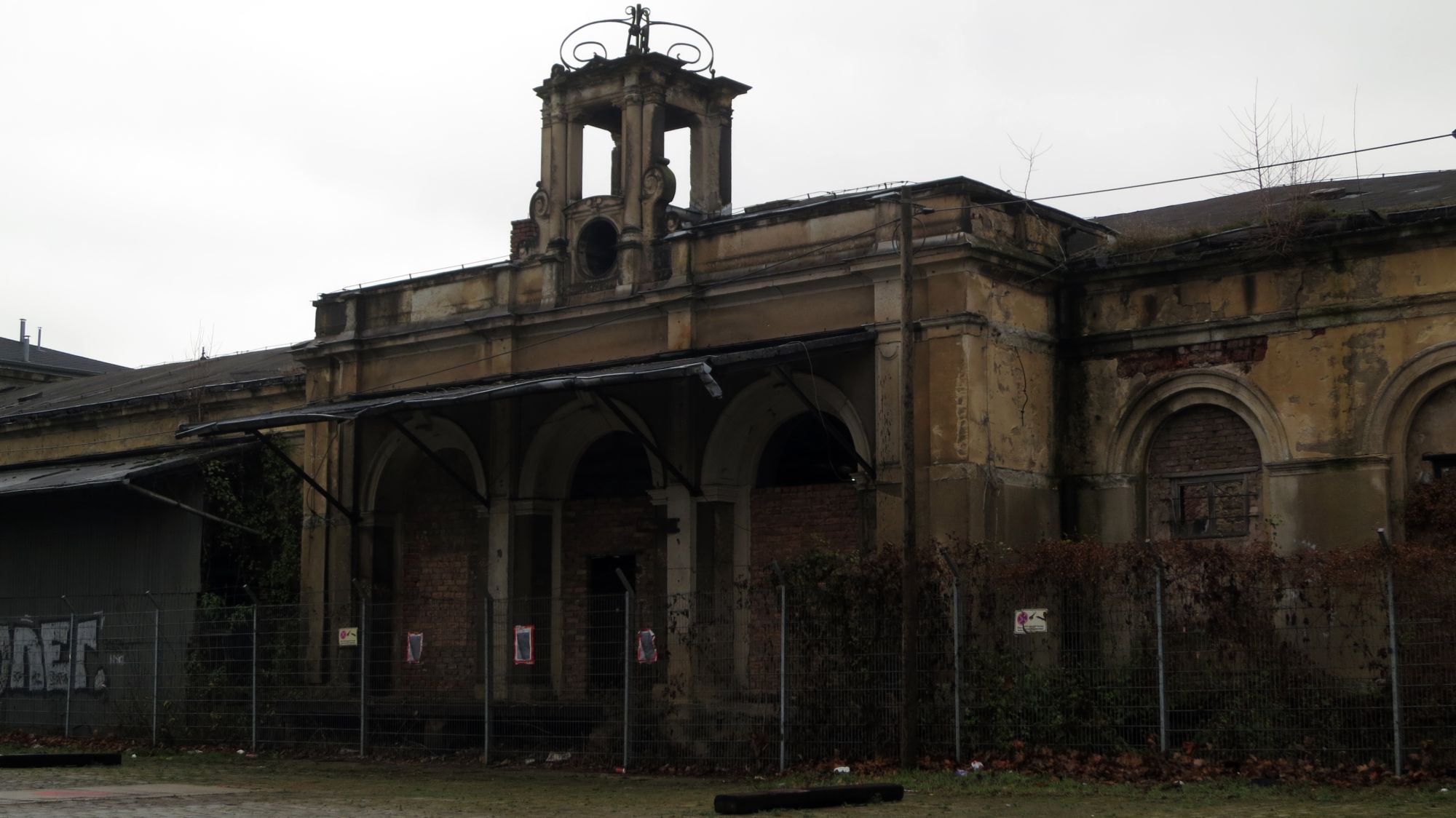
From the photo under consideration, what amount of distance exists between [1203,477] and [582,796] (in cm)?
798

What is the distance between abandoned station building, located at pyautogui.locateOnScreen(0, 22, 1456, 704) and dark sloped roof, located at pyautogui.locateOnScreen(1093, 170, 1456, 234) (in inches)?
4.0

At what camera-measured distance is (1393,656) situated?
14.1 meters

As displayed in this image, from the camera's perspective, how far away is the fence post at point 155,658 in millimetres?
23359

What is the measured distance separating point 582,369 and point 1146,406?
6.95m

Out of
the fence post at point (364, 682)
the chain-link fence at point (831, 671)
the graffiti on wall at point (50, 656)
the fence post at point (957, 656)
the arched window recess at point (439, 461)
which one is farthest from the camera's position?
the graffiti on wall at point (50, 656)

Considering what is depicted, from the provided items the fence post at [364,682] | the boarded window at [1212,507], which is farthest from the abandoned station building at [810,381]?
the fence post at [364,682]

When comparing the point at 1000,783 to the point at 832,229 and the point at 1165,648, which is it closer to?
the point at 1165,648

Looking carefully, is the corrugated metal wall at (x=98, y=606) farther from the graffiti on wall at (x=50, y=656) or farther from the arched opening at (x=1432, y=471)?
the arched opening at (x=1432, y=471)

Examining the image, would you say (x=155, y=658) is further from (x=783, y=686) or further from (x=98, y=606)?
(x=783, y=686)

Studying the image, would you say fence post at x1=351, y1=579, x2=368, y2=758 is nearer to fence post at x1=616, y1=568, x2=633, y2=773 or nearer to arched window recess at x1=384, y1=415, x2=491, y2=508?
arched window recess at x1=384, y1=415, x2=491, y2=508

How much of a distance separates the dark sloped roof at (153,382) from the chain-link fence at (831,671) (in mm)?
5578

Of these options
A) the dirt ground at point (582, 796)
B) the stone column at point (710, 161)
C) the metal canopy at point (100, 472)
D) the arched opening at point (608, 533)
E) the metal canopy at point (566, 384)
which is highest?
the stone column at point (710, 161)

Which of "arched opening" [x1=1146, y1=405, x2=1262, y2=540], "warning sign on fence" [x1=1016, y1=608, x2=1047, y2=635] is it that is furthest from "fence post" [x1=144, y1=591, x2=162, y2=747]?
"arched opening" [x1=1146, y1=405, x2=1262, y2=540]

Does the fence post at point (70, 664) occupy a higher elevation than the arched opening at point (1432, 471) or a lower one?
lower
